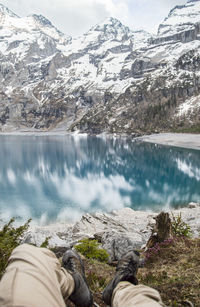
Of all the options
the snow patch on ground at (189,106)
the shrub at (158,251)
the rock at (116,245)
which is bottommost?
the rock at (116,245)

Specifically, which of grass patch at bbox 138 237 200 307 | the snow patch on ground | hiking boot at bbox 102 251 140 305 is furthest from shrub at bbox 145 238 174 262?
the snow patch on ground

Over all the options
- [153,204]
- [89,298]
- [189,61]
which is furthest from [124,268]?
[189,61]

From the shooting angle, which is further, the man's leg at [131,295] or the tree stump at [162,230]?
the tree stump at [162,230]

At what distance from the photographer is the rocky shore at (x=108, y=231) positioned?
8.80 m

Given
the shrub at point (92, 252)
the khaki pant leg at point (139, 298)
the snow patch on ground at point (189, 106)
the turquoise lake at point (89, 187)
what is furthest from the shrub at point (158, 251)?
the snow patch on ground at point (189, 106)

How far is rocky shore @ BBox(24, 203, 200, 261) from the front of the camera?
880 cm

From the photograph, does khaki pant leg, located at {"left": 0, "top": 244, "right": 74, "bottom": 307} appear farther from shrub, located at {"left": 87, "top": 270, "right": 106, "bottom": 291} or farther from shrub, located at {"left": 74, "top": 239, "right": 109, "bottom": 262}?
shrub, located at {"left": 74, "top": 239, "right": 109, "bottom": 262}

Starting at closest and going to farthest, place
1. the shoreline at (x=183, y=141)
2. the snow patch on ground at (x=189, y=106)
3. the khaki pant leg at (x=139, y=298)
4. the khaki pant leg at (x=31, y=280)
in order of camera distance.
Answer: the khaki pant leg at (x=31, y=280) → the khaki pant leg at (x=139, y=298) → the shoreline at (x=183, y=141) → the snow patch on ground at (x=189, y=106)

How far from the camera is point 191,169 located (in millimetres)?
49469

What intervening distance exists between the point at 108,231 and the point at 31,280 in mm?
8690

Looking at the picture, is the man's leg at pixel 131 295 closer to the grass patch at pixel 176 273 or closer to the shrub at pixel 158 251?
the grass patch at pixel 176 273

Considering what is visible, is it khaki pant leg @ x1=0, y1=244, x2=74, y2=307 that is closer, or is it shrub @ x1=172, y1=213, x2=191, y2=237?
khaki pant leg @ x1=0, y1=244, x2=74, y2=307

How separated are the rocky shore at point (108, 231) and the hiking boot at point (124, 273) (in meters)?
2.86

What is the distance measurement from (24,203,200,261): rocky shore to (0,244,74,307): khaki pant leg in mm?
4145
